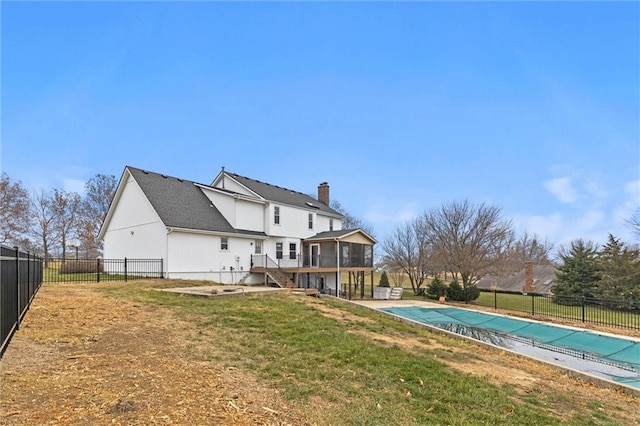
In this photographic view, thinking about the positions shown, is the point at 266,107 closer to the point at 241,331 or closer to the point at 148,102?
the point at 148,102

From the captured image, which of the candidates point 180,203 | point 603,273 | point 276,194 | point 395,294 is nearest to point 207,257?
point 180,203

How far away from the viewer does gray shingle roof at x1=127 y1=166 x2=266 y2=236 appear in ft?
65.9

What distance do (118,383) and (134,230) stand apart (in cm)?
1877

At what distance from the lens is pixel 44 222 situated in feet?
125

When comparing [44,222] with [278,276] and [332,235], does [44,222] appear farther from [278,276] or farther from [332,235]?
[332,235]

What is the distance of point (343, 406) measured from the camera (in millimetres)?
4332

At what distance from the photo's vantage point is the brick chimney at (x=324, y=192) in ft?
115

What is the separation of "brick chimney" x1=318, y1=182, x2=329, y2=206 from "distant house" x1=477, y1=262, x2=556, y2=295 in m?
20.8

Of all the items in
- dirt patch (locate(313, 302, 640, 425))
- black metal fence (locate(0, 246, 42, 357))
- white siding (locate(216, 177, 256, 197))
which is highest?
white siding (locate(216, 177, 256, 197))

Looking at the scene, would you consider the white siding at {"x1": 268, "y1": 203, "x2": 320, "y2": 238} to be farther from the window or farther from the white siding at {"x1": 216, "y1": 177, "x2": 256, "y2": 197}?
the white siding at {"x1": 216, "y1": 177, "x2": 256, "y2": 197}

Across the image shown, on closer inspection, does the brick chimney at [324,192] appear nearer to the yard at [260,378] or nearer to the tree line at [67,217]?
the tree line at [67,217]

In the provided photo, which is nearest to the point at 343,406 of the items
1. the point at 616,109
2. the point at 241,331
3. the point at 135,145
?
the point at 241,331

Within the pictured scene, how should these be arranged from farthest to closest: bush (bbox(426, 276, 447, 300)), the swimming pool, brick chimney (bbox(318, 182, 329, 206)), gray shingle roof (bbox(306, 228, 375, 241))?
brick chimney (bbox(318, 182, 329, 206)), bush (bbox(426, 276, 447, 300)), gray shingle roof (bbox(306, 228, 375, 241)), the swimming pool

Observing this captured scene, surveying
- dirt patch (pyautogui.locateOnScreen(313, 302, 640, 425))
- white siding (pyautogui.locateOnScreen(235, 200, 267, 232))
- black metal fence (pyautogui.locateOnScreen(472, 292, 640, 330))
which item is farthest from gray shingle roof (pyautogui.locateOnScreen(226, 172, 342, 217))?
dirt patch (pyautogui.locateOnScreen(313, 302, 640, 425))
